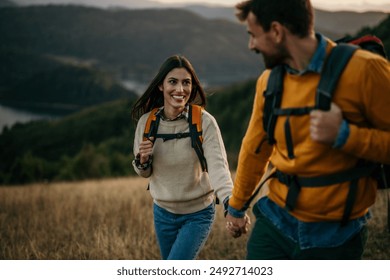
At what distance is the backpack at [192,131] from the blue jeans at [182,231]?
34 cm

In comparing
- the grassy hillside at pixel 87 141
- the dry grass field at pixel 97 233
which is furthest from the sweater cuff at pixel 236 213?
the grassy hillside at pixel 87 141

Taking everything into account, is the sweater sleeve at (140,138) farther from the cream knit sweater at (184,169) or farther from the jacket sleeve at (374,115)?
the jacket sleeve at (374,115)

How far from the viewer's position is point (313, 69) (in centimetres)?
188

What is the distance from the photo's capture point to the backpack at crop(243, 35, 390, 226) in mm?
1815

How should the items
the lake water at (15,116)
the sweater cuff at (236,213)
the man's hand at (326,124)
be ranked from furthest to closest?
the lake water at (15,116) < the sweater cuff at (236,213) < the man's hand at (326,124)

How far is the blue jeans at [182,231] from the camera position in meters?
2.90

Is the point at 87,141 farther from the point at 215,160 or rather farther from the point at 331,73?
the point at 331,73

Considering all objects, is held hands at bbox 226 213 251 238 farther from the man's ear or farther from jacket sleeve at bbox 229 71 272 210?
the man's ear

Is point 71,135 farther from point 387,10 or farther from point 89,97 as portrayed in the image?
point 387,10

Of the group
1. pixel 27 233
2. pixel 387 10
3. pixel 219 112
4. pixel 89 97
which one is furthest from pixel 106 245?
pixel 89 97

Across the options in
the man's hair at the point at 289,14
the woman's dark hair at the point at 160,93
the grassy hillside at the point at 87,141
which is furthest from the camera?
the grassy hillside at the point at 87,141

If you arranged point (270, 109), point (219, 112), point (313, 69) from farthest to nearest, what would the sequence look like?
point (219, 112)
point (270, 109)
point (313, 69)

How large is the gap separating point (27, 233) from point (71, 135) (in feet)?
275

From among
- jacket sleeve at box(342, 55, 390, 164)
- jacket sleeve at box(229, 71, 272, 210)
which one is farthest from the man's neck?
jacket sleeve at box(342, 55, 390, 164)
